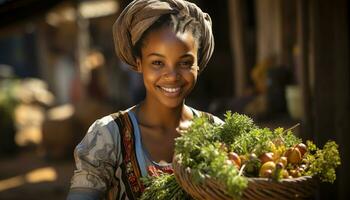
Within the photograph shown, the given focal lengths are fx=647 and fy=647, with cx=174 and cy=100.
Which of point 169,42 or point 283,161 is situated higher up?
point 169,42

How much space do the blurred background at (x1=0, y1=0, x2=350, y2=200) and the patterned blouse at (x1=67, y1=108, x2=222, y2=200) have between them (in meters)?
3.14

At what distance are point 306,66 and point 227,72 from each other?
17.3 ft

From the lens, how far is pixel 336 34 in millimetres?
5367

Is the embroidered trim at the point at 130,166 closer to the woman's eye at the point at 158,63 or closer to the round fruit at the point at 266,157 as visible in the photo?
the woman's eye at the point at 158,63

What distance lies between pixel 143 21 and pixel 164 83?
26cm

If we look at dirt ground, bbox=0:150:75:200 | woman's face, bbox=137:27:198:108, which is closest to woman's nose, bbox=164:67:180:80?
woman's face, bbox=137:27:198:108

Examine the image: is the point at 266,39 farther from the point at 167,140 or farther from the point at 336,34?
the point at 167,140

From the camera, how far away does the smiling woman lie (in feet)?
8.21

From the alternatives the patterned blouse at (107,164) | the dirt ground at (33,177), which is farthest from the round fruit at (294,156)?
the dirt ground at (33,177)

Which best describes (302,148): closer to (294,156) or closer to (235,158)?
(294,156)

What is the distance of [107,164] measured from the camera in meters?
2.53

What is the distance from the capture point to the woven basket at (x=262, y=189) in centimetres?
199

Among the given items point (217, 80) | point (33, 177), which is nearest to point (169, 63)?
point (217, 80)

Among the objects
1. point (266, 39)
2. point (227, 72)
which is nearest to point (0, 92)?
point (227, 72)
